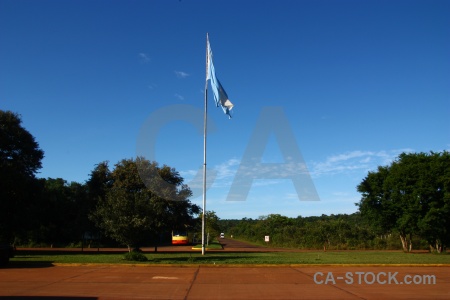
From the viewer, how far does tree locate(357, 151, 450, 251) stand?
33094mm

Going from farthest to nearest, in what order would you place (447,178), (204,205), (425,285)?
(447,178)
(204,205)
(425,285)

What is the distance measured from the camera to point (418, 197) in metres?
34.0

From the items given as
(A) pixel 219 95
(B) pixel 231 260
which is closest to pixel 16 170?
(A) pixel 219 95

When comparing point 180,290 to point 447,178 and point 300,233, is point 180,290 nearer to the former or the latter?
point 447,178

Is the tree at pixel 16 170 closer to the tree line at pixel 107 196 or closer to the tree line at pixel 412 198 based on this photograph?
the tree line at pixel 107 196

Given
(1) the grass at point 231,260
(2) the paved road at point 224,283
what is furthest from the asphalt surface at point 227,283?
(1) the grass at point 231,260

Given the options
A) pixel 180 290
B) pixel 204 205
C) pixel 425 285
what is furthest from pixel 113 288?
pixel 204 205

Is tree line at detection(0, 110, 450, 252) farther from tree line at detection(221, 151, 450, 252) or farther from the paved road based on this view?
the paved road

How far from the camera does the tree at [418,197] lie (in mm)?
33094

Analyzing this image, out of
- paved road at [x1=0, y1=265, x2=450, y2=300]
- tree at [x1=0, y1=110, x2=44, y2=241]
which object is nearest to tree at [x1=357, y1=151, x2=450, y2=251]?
paved road at [x1=0, y1=265, x2=450, y2=300]

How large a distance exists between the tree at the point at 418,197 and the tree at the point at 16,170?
98.2ft

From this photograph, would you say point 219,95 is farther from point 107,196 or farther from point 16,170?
point 16,170

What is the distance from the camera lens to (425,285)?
1339cm

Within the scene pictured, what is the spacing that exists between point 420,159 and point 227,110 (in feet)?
63.7
